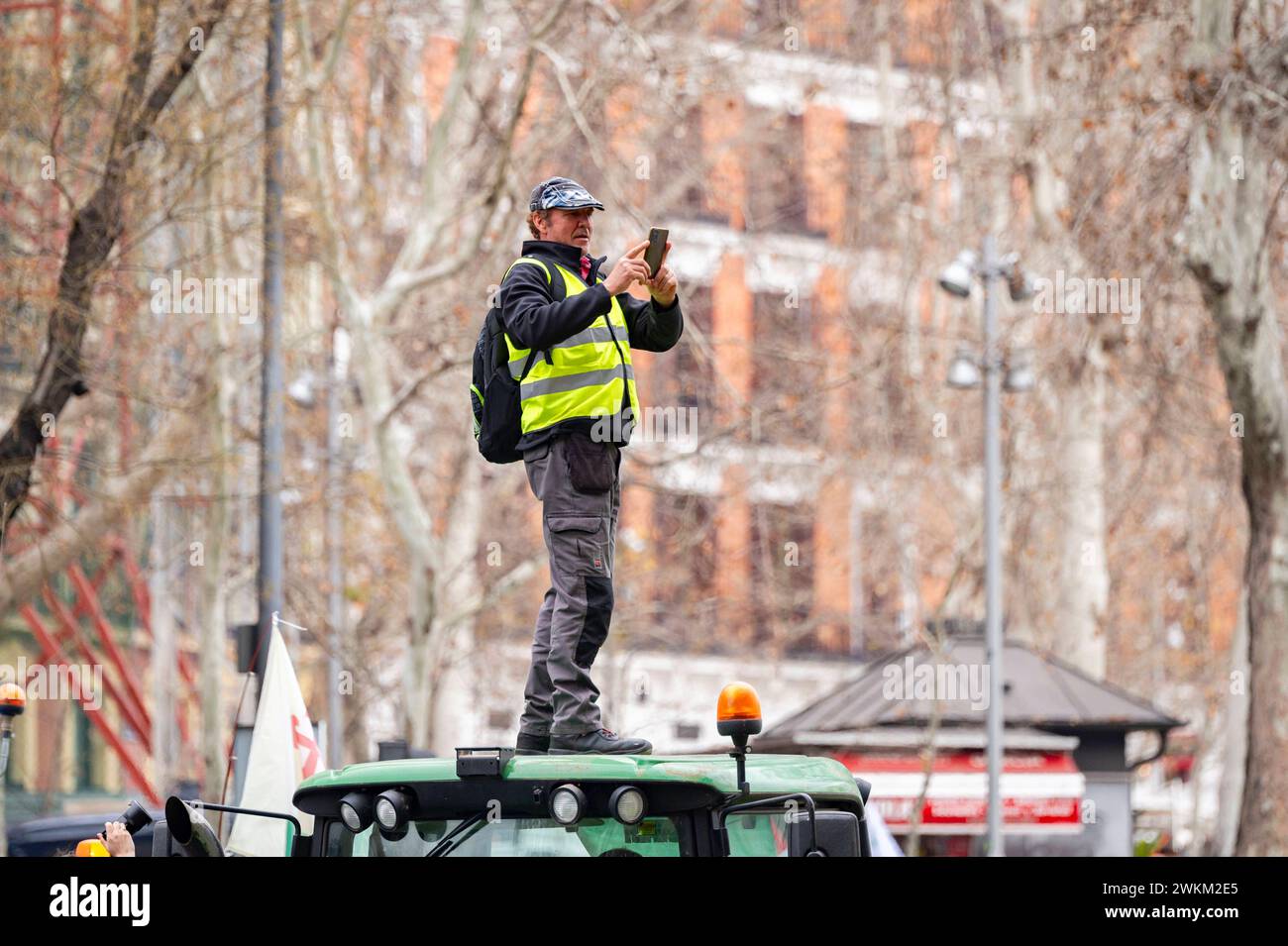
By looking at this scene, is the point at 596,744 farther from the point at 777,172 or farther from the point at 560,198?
the point at 777,172

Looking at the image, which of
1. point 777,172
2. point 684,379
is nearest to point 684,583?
point 777,172

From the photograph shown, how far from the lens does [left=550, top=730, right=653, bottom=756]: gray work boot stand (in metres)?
7.00

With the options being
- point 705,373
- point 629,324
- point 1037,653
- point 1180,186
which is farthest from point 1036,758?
point 629,324

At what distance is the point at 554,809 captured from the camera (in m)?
5.93

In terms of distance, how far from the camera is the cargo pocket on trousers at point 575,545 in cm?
734

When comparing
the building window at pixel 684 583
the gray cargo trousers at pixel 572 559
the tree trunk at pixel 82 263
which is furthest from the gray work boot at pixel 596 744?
the building window at pixel 684 583

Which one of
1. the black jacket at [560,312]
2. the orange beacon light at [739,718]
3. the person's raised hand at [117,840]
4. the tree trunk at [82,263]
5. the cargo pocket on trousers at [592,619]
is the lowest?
the person's raised hand at [117,840]

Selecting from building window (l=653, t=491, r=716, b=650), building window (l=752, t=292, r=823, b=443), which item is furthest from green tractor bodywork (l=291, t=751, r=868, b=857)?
building window (l=653, t=491, r=716, b=650)

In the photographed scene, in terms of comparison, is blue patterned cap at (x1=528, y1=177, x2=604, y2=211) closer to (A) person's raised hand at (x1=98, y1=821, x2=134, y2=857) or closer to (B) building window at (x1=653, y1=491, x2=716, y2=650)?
(A) person's raised hand at (x1=98, y1=821, x2=134, y2=857)

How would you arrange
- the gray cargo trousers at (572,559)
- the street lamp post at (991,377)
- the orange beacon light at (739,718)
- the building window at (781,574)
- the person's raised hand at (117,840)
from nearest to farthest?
the orange beacon light at (739,718)
the person's raised hand at (117,840)
the gray cargo trousers at (572,559)
the street lamp post at (991,377)
the building window at (781,574)

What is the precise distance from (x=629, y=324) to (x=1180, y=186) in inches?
449

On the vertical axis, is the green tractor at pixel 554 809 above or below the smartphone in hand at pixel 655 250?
below

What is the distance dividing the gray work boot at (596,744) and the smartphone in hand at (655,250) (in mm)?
1565

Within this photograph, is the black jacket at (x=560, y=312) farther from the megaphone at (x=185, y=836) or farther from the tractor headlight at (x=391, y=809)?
the megaphone at (x=185, y=836)
